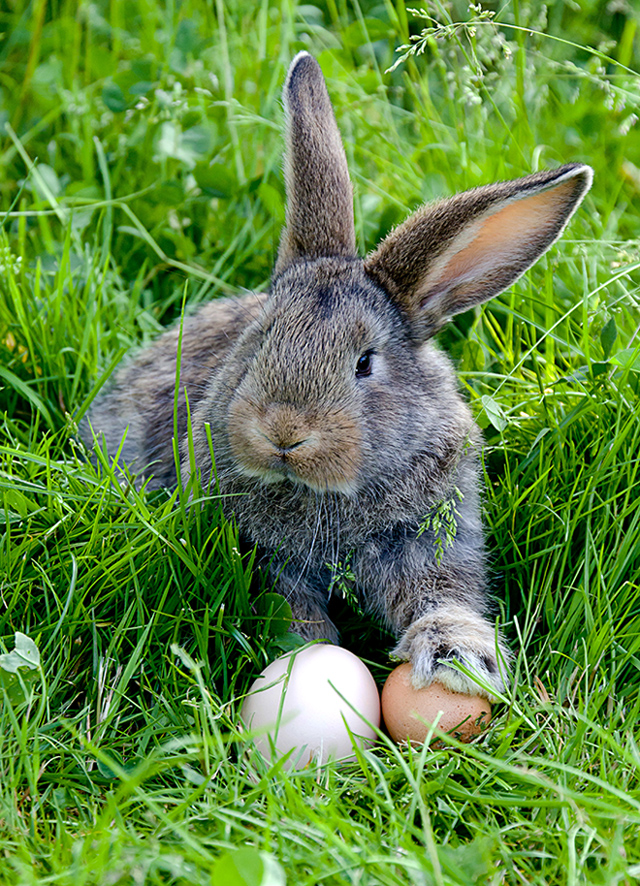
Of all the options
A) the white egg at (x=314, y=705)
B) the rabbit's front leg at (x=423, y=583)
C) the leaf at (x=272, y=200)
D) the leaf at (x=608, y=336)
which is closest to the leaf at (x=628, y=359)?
the leaf at (x=608, y=336)

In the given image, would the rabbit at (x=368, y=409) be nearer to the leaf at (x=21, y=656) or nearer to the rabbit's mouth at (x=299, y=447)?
the rabbit's mouth at (x=299, y=447)

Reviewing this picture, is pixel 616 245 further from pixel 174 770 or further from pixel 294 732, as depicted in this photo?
pixel 174 770

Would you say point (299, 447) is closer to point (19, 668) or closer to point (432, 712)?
point (432, 712)

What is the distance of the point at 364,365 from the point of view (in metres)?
3.30

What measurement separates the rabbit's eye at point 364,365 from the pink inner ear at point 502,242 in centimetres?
32

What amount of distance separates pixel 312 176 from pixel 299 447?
1.17 meters

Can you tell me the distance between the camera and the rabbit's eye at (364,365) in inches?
129

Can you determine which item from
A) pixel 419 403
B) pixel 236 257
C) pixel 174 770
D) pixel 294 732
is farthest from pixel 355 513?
pixel 236 257

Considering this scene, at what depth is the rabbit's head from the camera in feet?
10.00

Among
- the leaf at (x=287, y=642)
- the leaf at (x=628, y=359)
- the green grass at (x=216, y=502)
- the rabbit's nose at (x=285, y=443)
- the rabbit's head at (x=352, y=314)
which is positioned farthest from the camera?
the leaf at (x=628, y=359)

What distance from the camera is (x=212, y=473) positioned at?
3375 millimetres

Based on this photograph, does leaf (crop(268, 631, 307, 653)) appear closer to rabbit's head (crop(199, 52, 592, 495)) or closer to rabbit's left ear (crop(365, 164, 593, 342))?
rabbit's head (crop(199, 52, 592, 495))

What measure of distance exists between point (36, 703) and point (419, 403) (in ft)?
4.98

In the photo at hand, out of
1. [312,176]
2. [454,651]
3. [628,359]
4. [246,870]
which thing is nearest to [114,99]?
[312,176]
